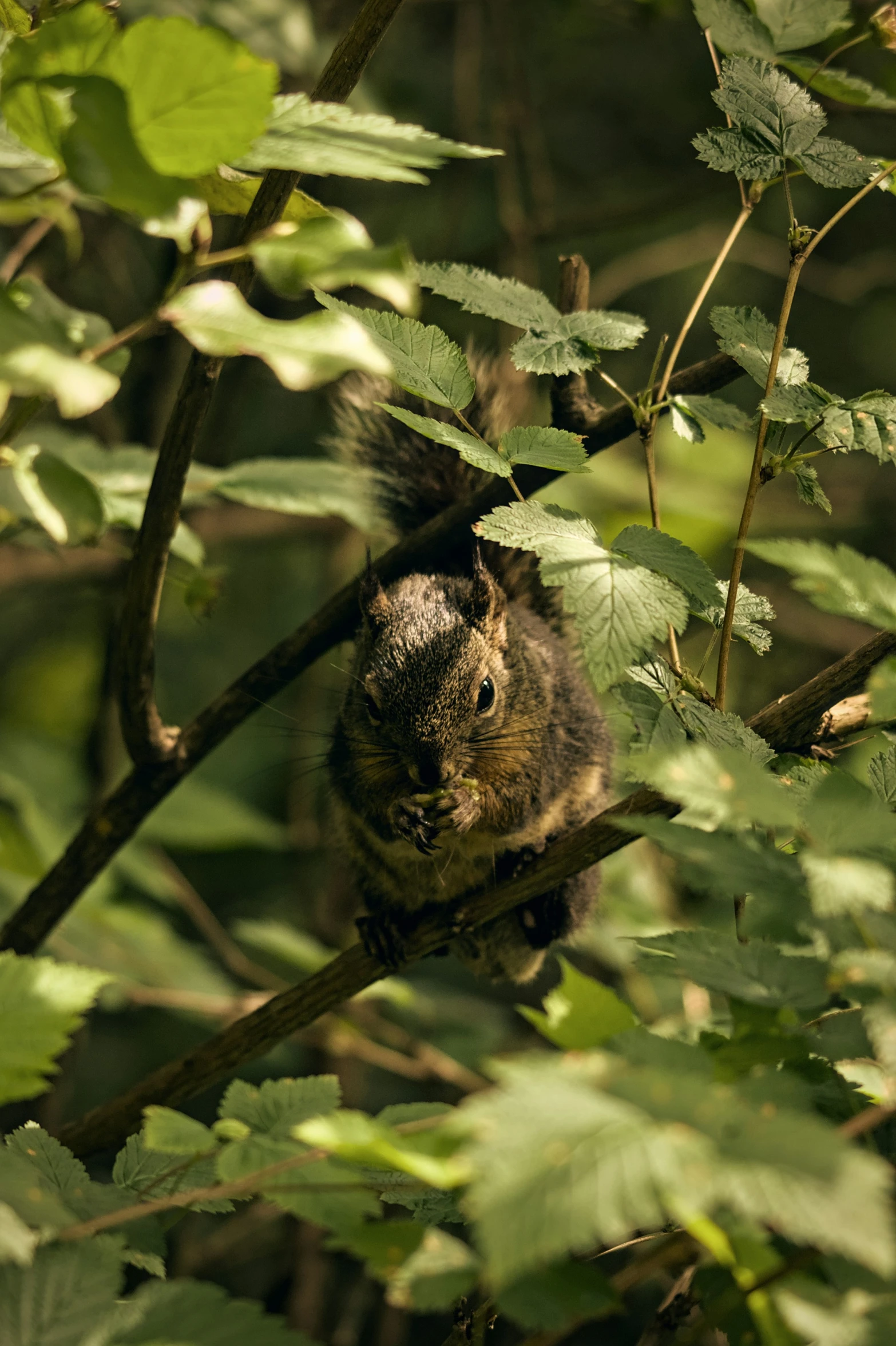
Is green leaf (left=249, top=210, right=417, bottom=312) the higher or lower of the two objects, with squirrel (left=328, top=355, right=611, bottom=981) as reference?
higher

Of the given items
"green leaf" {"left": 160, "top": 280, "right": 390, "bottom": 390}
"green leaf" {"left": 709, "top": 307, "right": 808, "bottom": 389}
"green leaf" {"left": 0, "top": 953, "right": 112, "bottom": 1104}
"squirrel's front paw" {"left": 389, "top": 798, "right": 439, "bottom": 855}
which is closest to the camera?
"green leaf" {"left": 160, "top": 280, "right": 390, "bottom": 390}

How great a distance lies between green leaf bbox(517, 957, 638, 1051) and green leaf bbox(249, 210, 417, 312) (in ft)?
1.61

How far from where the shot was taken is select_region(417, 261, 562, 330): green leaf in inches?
41.8

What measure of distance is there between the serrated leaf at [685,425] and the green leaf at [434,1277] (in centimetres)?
76

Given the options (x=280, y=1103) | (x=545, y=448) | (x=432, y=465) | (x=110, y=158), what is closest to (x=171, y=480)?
(x=545, y=448)

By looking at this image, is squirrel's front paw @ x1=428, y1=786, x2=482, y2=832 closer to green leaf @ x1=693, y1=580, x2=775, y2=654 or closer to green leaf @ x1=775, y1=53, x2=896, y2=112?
green leaf @ x1=693, y1=580, x2=775, y2=654

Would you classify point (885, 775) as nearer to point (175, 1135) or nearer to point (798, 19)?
point (175, 1135)

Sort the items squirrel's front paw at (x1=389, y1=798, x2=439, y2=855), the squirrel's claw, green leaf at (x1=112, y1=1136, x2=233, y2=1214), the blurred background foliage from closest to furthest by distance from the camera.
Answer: green leaf at (x1=112, y1=1136, x2=233, y2=1214) → the squirrel's claw → squirrel's front paw at (x1=389, y1=798, x2=439, y2=855) → the blurred background foliage

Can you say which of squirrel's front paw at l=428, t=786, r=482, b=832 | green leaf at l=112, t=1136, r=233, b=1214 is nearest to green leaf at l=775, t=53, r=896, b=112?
squirrel's front paw at l=428, t=786, r=482, b=832

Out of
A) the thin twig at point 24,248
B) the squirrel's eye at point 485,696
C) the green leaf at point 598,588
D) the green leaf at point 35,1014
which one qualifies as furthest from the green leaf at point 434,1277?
the thin twig at point 24,248

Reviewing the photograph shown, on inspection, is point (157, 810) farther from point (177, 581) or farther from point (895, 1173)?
point (895, 1173)

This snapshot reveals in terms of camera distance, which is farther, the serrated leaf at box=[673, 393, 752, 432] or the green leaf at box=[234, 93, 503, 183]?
the serrated leaf at box=[673, 393, 752, 432]

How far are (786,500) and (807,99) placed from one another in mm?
2436

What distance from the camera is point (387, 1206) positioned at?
2.56 meters
